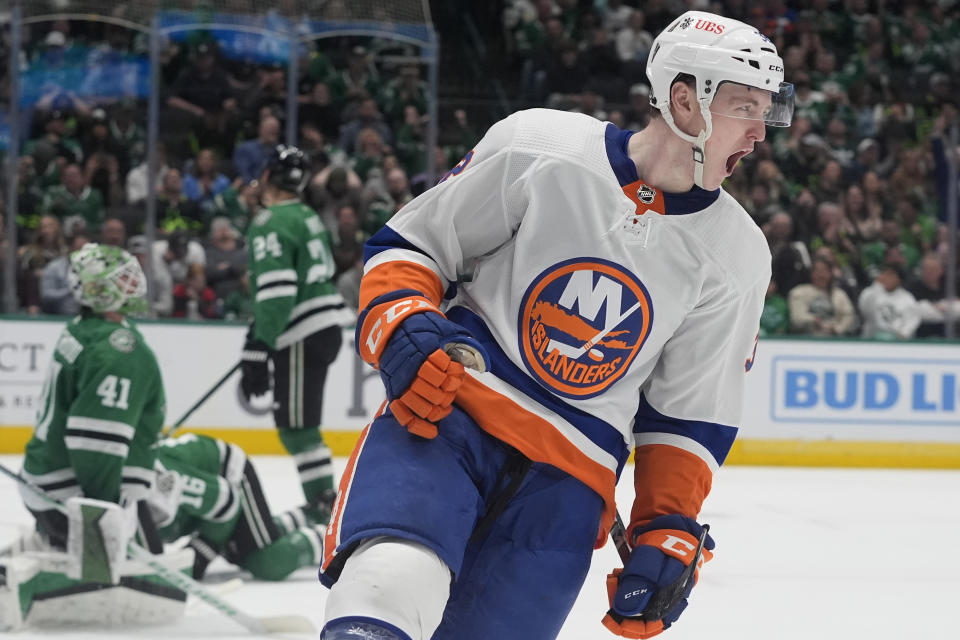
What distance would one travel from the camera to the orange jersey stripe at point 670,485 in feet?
6.33

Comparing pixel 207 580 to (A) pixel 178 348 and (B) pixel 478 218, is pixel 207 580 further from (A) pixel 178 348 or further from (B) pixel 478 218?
(A) pixel 178 348

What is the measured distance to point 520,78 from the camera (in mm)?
9875

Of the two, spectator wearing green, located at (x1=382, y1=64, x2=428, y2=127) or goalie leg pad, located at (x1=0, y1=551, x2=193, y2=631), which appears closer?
goalie leg pad, located at (x1=0, y1=551, x2=193, y2=631)

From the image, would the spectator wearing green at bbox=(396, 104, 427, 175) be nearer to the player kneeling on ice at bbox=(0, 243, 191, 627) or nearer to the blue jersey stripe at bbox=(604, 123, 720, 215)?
the player kneeling on ice at bbox=(0, 243, 191, 627)

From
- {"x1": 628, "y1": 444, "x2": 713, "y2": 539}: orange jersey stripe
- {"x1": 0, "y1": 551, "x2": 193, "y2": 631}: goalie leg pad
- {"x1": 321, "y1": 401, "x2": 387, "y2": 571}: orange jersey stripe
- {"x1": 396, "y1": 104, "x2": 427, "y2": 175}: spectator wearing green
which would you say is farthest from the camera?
{"x1": 396, "y1": 104, "x2": 427, "y2": 175}: spectator wearing green

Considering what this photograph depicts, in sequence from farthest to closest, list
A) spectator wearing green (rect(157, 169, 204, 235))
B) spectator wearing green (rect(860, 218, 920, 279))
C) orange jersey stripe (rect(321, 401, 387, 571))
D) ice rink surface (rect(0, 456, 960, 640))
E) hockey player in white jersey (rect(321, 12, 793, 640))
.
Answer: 1. spectator wearing green (rect(860, 218, 920, 279))
2. spectator wearing green (rect(157, 169, 204, 235))
3. ice rink surface (rect(0, 456, 960, 640))
4. hockey player in white jersey (rect(321, 12, 793, 640))
5. orange jersey stripe (rect(321, 401, 387, 571))

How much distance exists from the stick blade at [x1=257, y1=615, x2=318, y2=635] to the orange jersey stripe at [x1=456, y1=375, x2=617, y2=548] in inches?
65.9

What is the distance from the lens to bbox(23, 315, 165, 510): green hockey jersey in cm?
315

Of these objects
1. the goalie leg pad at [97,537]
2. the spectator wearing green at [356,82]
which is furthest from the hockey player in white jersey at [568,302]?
the spectator wearing green at [356,82]

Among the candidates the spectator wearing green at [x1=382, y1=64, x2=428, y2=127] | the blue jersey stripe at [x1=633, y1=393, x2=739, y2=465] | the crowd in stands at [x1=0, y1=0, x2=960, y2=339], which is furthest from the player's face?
the spectator wearing green at [x1=382, y1=64, x2=428, y2=127]

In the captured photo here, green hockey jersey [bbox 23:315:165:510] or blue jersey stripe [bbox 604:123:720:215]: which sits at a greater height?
blue jersey stripe [bbox 604:123:720:215]

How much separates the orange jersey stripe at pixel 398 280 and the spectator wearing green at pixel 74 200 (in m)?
5.49

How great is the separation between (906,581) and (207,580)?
224 centimetres

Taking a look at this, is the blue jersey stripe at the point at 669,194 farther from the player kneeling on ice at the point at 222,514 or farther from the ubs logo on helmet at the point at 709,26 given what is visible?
the player kneeling on ice at the point at 222,514
